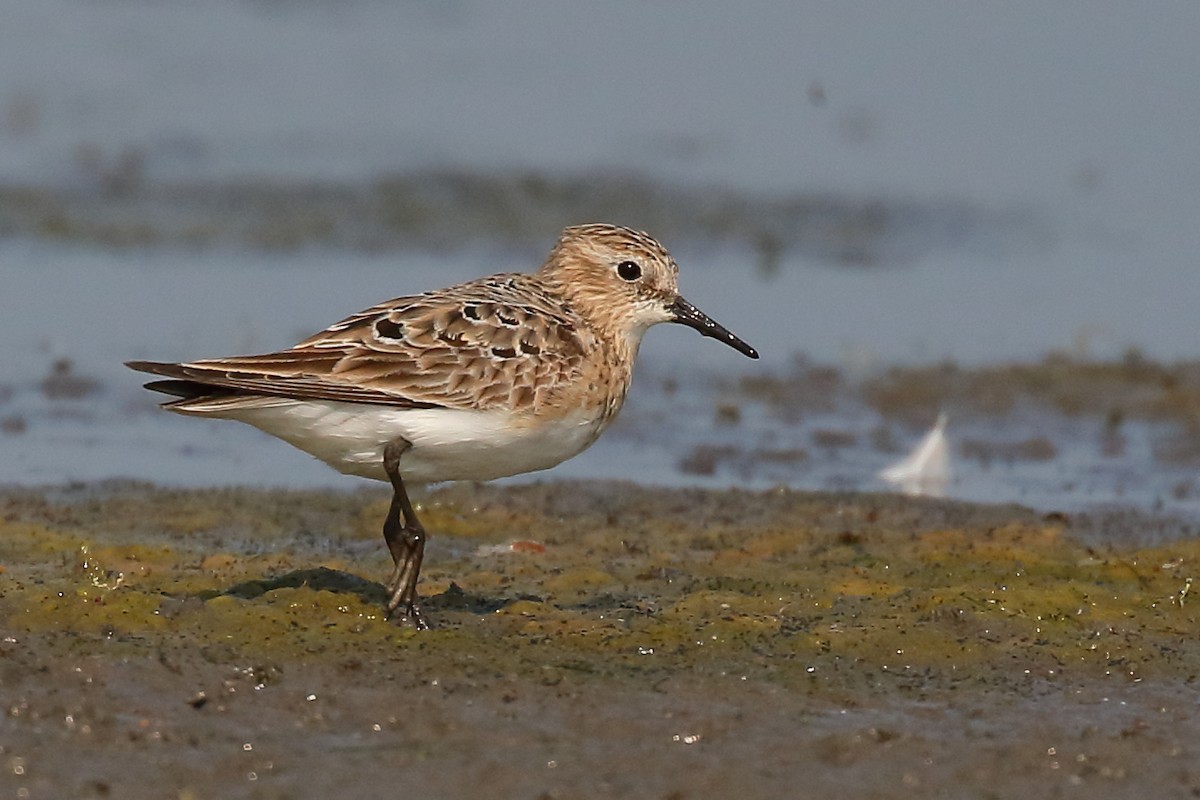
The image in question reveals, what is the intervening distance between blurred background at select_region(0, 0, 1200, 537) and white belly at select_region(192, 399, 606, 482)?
3630 millimetres

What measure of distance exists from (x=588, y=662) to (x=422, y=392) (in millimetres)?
1139

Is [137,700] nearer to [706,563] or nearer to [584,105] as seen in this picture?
[706,563]

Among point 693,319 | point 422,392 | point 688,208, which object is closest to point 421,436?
point 422,392

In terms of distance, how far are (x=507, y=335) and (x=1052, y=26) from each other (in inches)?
677

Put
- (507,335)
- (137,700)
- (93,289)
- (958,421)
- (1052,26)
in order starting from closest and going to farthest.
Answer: (137,700)
(507,335)
(958,421)
(93,289)
(1052,26)

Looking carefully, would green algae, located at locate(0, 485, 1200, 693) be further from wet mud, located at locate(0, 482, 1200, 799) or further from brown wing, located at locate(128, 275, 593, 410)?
brown wing, located at locate(128, 275, 593, 410)

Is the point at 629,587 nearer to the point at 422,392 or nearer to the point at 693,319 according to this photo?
the point at 693,319

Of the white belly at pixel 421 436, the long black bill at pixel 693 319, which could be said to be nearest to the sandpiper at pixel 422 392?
the white belly at pixel 421 436

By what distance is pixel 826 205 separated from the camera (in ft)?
59.9

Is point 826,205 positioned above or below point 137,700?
above

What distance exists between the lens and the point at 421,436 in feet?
24.1

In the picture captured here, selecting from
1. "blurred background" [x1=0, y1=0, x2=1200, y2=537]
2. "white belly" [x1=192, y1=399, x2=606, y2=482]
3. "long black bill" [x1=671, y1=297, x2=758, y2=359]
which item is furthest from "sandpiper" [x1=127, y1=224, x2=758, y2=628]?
"blurred background" [x1=0, y1=0, x2=1200, y2=537]

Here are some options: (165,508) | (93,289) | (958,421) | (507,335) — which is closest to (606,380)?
(507,335)

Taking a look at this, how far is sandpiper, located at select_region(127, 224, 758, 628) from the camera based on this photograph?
7211mm
